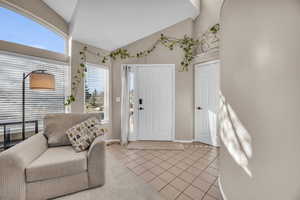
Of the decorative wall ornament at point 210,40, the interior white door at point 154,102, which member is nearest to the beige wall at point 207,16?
the decorative wall ornament at point 210,40

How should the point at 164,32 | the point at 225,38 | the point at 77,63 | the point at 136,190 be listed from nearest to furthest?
the point at 225,38 → the point at 136,190 → the point at 77,63 → the point at 164,32

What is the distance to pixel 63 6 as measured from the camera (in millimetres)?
2482

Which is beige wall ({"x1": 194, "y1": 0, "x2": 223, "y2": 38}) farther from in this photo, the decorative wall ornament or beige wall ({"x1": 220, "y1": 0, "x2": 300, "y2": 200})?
beige wall ({"x1": 220, "y1": 0, "x2": 300, "y2": 200})

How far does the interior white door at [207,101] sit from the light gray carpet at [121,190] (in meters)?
2.11

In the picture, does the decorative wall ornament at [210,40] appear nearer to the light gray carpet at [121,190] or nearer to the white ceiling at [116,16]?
the white ceiling at [116,16]

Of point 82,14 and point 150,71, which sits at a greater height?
point 82,14

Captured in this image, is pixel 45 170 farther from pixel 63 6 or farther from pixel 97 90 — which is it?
pixel 63 6

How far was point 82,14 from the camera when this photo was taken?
216 cm

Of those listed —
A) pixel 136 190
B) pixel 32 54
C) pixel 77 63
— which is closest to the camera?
pixel 136 190

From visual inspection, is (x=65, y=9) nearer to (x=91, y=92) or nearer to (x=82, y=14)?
(x=82, y=14)

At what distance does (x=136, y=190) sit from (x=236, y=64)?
1825mm

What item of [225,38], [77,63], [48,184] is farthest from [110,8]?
[48,184]

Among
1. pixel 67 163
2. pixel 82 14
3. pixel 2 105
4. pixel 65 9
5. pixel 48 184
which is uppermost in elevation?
pixel 65 9

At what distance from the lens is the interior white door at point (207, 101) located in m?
3.21
